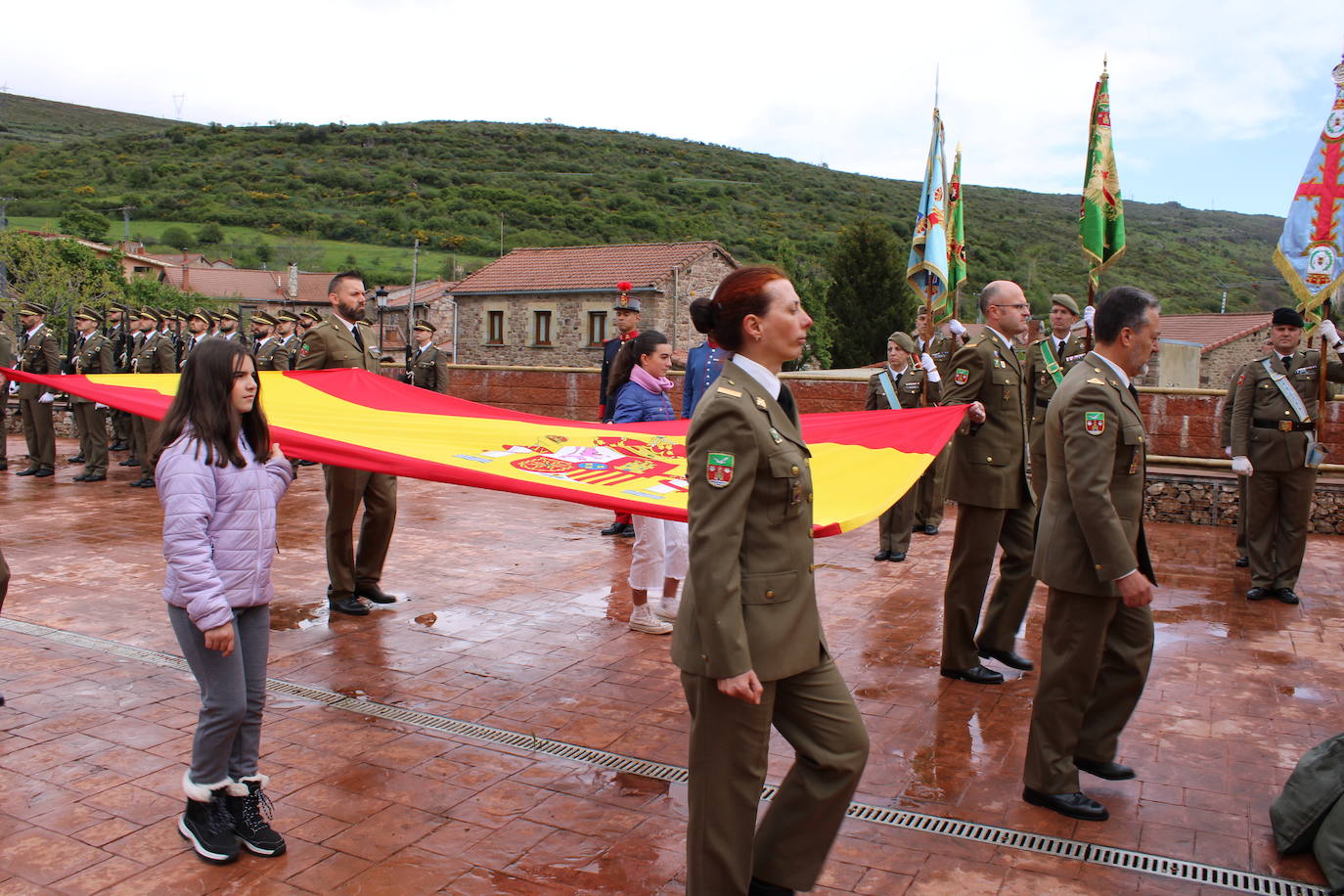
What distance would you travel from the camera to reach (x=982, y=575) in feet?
18.2

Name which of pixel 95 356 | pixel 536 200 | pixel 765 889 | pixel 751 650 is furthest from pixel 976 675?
pixel 536 200

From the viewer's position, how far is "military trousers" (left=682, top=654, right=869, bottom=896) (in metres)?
2.86

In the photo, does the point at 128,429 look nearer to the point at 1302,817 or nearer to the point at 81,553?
the point at 81,553

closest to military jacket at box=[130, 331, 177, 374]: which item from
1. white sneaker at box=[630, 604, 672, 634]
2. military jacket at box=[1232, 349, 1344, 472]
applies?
white sneaker at box=[630, 604, 672, 634]

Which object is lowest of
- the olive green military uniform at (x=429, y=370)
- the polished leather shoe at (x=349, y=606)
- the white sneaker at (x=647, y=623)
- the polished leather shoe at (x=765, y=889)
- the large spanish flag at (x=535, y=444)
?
the polished leather shoe at (x=349, y=606)

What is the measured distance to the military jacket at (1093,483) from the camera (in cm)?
385

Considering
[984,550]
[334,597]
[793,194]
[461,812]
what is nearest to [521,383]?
[334,597]

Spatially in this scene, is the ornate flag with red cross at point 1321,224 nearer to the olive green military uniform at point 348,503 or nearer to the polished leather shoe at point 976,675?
the polished leather shoe at point 976,675

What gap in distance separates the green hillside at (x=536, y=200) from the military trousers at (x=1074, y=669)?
200ft

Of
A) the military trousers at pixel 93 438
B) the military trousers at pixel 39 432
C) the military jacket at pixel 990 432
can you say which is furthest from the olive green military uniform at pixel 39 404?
the military jacket at pixel 990 432

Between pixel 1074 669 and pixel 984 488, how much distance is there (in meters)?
1.62

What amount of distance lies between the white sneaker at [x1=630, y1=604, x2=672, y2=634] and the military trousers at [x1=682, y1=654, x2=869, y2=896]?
11.1 ft

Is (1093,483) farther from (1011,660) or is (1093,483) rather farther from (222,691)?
(222,691)

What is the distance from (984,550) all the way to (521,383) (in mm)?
12076
